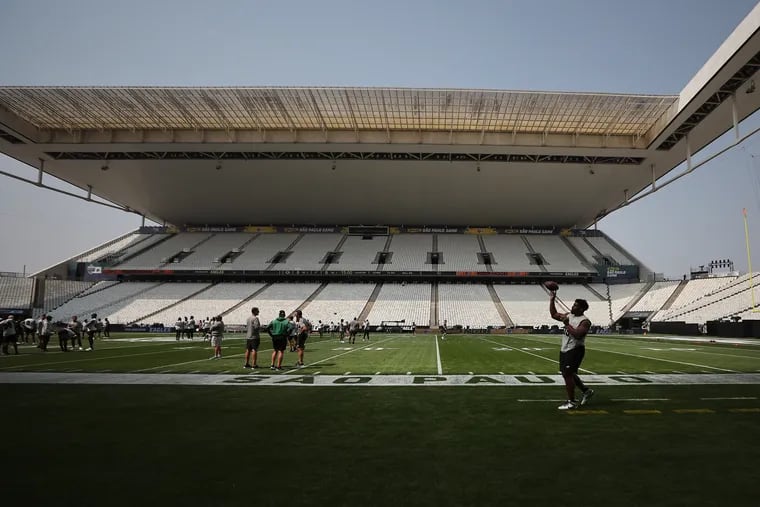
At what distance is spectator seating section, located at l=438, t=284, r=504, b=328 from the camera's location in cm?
5069

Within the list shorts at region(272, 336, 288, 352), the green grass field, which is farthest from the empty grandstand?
the green grass field

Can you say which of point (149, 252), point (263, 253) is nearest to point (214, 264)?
point (263, 253)

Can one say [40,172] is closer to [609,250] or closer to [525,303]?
[525,303]

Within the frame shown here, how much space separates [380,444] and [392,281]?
58263mm

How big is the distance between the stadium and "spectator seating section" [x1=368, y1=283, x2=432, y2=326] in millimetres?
412

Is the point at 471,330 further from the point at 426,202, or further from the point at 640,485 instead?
the point at 640,485

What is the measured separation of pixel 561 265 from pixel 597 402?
5724 centimetres

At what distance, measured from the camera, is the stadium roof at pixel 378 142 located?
36.5 meters

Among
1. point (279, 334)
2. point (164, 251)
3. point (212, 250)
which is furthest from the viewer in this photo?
point (164, 251)

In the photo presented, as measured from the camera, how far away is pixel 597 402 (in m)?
7.55

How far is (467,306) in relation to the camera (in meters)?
54.2

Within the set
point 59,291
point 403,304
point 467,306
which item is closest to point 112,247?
point 59,291

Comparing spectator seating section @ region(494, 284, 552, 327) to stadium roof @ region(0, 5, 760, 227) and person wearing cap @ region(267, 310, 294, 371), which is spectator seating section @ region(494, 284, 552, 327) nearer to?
stadium roof @ region(0, 5, 760, 227)

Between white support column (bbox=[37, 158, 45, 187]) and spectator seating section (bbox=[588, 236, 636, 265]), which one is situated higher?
white support column (bbox=[37, 158, 45, 187])
